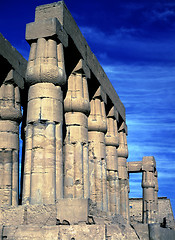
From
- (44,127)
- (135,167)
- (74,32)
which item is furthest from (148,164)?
(44,127)

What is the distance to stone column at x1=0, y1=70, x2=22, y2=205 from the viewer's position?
1373 centimetres

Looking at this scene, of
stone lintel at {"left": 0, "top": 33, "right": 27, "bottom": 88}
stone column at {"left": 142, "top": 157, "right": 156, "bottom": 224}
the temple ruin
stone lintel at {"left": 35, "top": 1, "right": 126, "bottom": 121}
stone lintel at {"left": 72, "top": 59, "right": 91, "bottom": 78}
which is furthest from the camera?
stone column at {"left": 142, "top": 157, "right": 156, "bottom": 224}

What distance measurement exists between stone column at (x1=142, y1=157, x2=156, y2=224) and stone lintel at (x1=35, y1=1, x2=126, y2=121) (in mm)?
11284

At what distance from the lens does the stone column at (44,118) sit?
961 centimetres

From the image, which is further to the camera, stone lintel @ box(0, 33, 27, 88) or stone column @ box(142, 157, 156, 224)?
stone column @ box(142, 157, 156, 224)

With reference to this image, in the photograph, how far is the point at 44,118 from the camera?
1007 centimetres

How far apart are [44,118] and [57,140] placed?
0.75 meters

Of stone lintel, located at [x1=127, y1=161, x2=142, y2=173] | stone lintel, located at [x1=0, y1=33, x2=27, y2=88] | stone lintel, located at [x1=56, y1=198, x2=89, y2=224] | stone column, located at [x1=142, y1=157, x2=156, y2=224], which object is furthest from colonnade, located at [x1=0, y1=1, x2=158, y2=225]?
stone lintel, located at [x1=127, y1=161, x2=142, y2=173]

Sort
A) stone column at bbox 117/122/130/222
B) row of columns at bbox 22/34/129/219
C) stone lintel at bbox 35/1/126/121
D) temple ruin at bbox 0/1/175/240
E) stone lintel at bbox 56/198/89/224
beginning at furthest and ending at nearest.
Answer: stone column at bbox 117/122/130/222 < stone lintel at bbox 35/1/126/121 < row of columns at bbox 22/34/129/219 < temple ruin at bbox 0/1/175/240 < stone lintel at bbox 56/198/89/224

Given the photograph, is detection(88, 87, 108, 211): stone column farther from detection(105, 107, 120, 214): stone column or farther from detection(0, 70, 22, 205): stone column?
detection(0, 70, 22, 205): stone column

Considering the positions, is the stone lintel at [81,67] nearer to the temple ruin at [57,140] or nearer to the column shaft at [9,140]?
the temple ruin at [57,140]

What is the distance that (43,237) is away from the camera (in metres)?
7.82

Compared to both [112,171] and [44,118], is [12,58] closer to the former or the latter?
[44,118]

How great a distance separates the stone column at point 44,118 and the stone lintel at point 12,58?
10.1 ft
